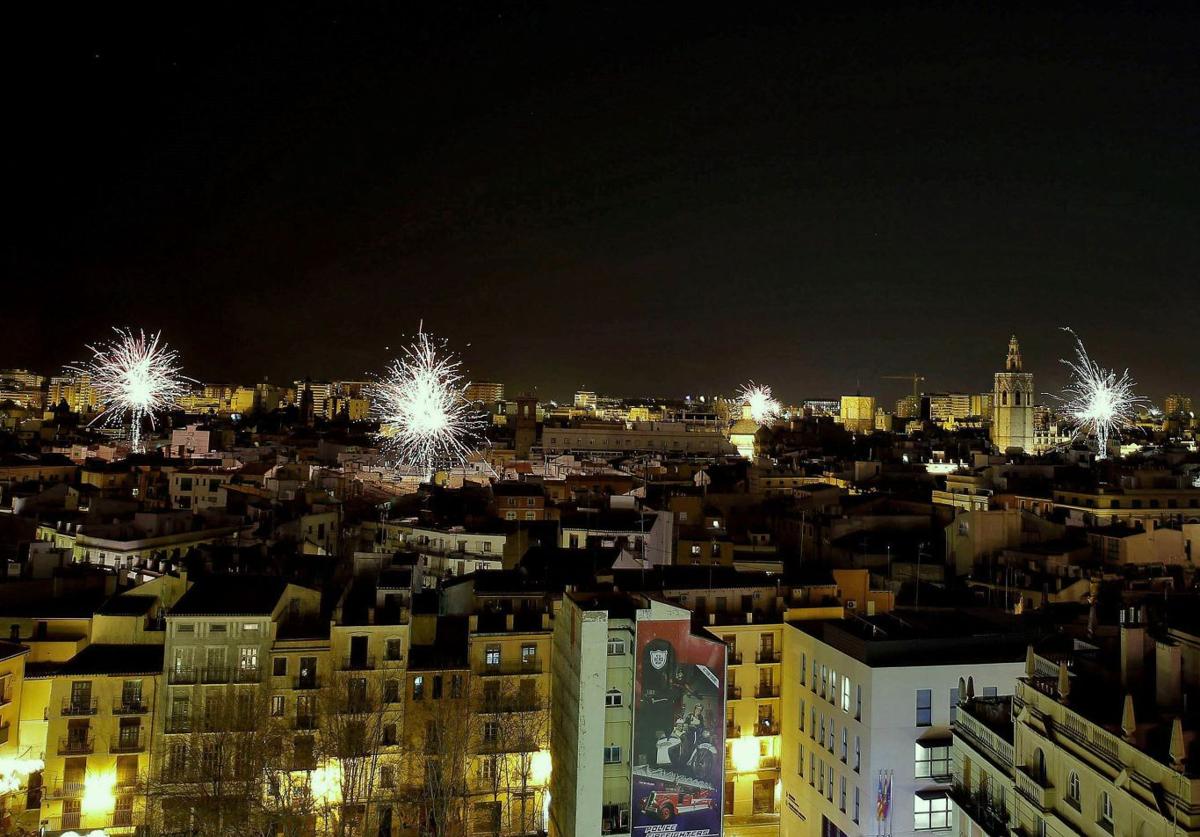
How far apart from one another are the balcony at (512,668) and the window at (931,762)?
8759 millimetres

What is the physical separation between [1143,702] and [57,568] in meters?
27.0

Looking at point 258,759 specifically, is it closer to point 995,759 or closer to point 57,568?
point 57,568

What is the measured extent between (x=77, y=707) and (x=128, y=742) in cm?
131

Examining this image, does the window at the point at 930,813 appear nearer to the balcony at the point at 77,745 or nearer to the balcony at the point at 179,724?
the balcony at the point at 179,724

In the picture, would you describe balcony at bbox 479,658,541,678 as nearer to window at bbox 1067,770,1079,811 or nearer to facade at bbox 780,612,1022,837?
facade at bbox 780,612,1022,837

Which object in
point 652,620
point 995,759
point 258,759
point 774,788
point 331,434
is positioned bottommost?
point 774,788

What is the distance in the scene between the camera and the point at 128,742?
20.8m

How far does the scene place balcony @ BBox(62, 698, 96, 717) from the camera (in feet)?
67.2

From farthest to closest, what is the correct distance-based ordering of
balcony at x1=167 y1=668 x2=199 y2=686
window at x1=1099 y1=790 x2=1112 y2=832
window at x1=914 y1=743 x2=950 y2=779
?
balcony at x1=167 y1=668 x2=199 y2=686 < window at x1=914 y1=743 x2=950 y2=779 < window at x1=1099 y1=790 x2=1112 y2=832

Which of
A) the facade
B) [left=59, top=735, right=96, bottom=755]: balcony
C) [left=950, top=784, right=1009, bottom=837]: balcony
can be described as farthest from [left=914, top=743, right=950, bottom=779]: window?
[left=59, top=735, right=96, bottom=755]: balcony

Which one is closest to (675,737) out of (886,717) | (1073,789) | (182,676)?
(886,717)

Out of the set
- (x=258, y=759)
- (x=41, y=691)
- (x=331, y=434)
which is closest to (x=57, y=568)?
(x=41, y=691)

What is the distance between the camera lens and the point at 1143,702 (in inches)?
515

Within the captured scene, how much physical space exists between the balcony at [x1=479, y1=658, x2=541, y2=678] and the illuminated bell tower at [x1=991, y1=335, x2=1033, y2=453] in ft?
261
